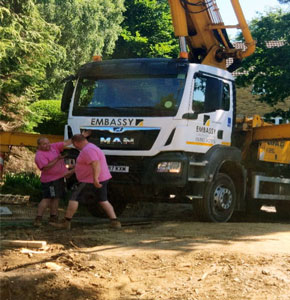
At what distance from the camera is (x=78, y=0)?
106 feet

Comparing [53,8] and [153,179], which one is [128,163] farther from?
[53,8]

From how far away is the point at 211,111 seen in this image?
1045 centimetres

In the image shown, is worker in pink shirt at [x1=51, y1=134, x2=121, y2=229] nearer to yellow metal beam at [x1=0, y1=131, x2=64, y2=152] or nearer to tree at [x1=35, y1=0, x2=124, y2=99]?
yellow metal beam at [x1=0, y1=131, x2=64, y2=152]

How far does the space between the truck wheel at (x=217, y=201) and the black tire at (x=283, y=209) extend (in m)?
3.29

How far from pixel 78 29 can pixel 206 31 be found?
22.0 metres

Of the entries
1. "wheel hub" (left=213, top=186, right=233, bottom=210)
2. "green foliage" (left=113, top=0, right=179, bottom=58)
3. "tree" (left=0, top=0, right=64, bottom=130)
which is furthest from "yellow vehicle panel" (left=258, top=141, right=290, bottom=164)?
"green foliage" (left=113, top=0, right=179, bottom=58)

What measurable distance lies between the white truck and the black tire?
2.88m

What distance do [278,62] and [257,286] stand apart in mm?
13285

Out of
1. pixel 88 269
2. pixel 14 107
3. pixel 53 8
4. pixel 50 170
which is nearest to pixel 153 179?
pixel 50 170

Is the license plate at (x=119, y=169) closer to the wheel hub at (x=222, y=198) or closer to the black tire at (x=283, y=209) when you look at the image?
the wheel hub at (x=222, y=198)

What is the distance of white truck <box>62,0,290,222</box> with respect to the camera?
984 centimetres

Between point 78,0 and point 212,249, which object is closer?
point 212,249

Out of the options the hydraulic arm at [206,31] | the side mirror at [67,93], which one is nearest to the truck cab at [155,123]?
the side mirror at [67,93]

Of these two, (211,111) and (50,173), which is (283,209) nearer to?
(211,111)
